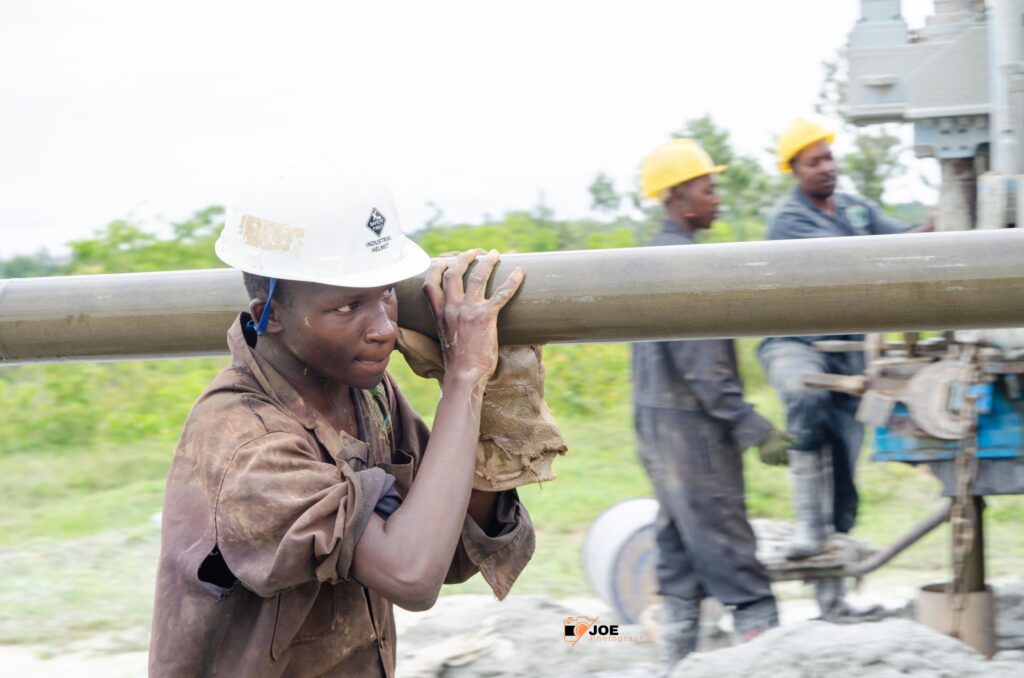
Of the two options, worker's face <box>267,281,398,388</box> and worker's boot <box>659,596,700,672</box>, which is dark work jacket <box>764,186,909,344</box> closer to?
worker's boot <box>659,596,700,672</box>

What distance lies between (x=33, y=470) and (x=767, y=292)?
6995 millimetres

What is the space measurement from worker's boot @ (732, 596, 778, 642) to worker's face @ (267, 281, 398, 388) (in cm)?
314

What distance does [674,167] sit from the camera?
4852mm

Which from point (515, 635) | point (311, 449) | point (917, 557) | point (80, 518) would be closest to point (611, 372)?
point (917, 557)

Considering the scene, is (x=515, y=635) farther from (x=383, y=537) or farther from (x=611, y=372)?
(x=611, y=372)

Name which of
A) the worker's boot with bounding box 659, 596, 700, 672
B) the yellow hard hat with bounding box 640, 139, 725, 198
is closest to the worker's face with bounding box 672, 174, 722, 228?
the yellow hard hat with bounding box 640, 139, 725, 198

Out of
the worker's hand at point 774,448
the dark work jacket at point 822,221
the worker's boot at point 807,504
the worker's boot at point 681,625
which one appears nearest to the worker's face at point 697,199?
the dark work jacket at point 822,221

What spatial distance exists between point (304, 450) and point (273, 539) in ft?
0.48

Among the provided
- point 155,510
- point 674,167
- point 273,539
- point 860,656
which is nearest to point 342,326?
point 273,539

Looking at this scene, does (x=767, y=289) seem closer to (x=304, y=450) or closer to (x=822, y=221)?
(x=304, y=450)

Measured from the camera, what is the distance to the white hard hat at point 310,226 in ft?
5.82

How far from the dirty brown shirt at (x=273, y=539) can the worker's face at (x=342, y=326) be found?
0.09 m

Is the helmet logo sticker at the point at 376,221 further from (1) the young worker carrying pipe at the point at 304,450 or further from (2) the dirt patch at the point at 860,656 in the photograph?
(2) the dirt patch at the point at 860,656

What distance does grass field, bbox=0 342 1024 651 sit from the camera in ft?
18.5
